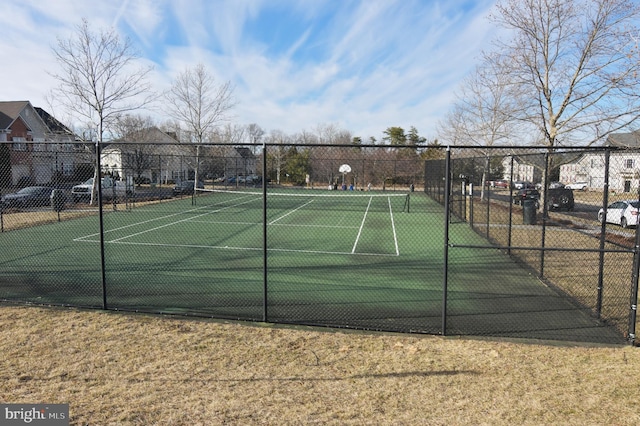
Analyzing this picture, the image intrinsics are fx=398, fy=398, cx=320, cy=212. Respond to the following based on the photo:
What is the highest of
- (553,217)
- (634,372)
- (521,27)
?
(521,27)

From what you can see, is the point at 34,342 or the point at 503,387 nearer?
the point at 503,387

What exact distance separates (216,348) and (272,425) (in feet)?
5.71

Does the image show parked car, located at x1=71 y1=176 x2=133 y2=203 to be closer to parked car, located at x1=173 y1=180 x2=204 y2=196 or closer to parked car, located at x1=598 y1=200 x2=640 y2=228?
parked car, located at x1=173 y1=180 x2=204 y2=196

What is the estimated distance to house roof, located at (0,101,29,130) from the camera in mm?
36737

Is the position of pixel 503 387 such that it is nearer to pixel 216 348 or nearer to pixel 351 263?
pixel 216 348

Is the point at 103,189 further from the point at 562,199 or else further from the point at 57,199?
the point at 562,199

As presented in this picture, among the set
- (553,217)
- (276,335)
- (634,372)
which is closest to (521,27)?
(553,217)

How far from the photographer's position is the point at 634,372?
435 centimetres

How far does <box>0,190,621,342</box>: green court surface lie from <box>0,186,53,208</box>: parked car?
7.04ft

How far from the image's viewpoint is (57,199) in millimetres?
15492

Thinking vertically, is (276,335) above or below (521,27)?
below

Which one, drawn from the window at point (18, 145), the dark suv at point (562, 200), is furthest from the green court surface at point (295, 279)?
the window at point (18, 145)

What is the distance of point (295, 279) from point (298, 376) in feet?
13.2

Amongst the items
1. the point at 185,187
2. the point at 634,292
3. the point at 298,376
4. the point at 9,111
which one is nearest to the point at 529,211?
the point at 634,292
